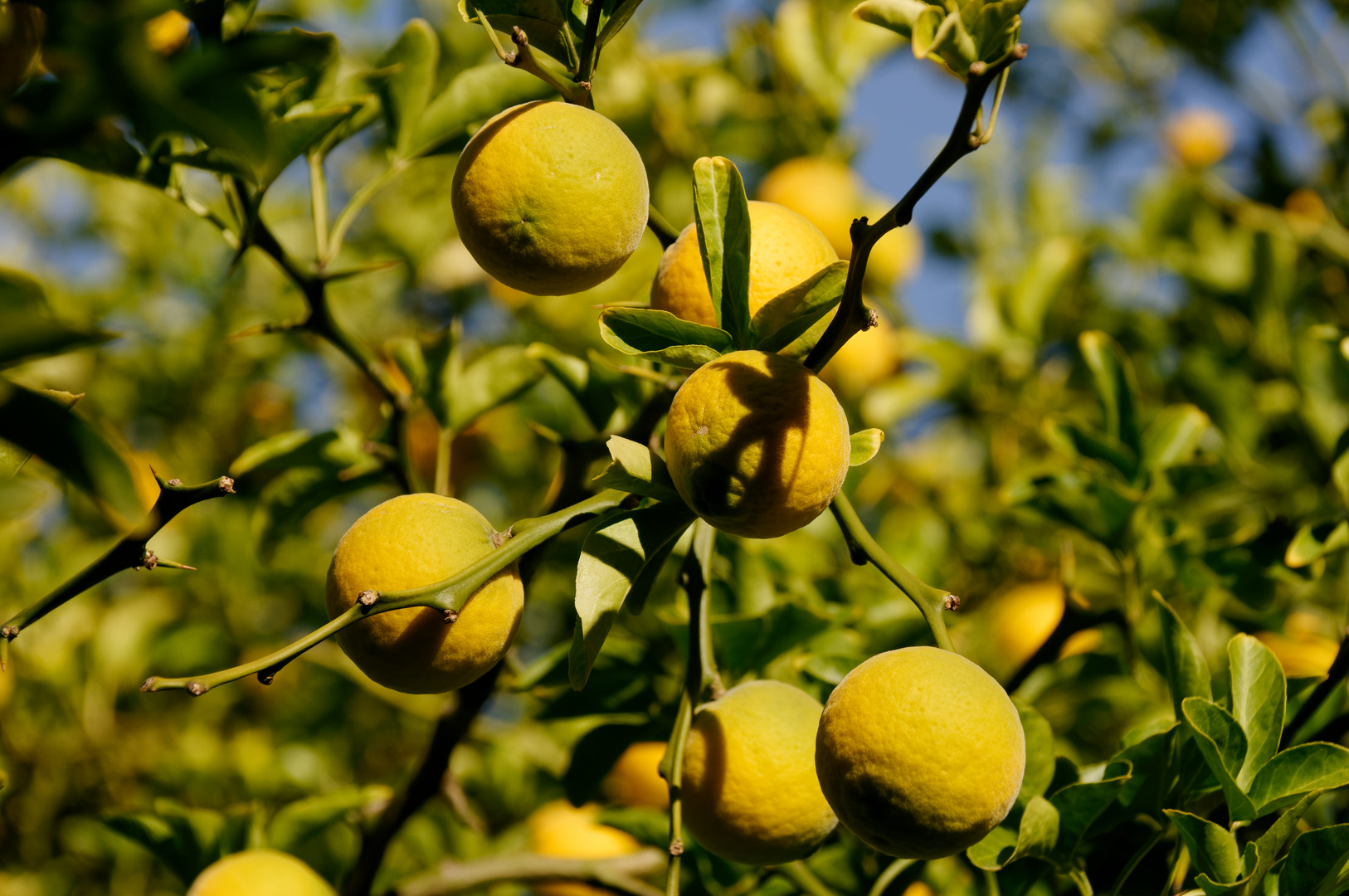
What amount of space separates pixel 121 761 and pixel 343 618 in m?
2.05

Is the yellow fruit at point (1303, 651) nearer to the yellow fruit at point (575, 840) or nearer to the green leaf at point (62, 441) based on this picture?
the yellow fruit at point (575, 840)

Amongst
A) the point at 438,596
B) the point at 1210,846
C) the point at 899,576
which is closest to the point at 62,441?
the point at 438,596

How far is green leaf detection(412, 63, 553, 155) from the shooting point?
4.38 ft

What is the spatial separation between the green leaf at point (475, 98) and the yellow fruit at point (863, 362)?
0.85 m

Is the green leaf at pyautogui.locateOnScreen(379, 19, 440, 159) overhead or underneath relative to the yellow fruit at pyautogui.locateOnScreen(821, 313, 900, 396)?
overhead

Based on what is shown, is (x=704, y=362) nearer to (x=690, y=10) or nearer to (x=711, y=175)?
(x=711, y=175)

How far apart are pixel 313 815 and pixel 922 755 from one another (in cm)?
97

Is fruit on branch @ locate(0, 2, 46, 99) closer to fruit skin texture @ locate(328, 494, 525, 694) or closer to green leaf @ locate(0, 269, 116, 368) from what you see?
green leaf @ locate(0, 269, 116, 368)

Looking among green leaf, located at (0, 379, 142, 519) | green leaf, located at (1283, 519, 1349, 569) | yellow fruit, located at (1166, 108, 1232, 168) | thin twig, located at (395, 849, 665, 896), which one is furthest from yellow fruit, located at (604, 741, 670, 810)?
yellow fruit, located at (1166, 108, 1232, 168)

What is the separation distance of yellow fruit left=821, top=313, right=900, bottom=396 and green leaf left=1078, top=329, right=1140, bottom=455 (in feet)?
1.58

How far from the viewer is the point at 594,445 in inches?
52.2

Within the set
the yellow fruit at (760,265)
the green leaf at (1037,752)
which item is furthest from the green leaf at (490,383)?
the green leaf at (1037,752)

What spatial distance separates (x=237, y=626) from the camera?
A: 2.73 m

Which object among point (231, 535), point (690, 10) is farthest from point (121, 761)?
point (690, 10)
